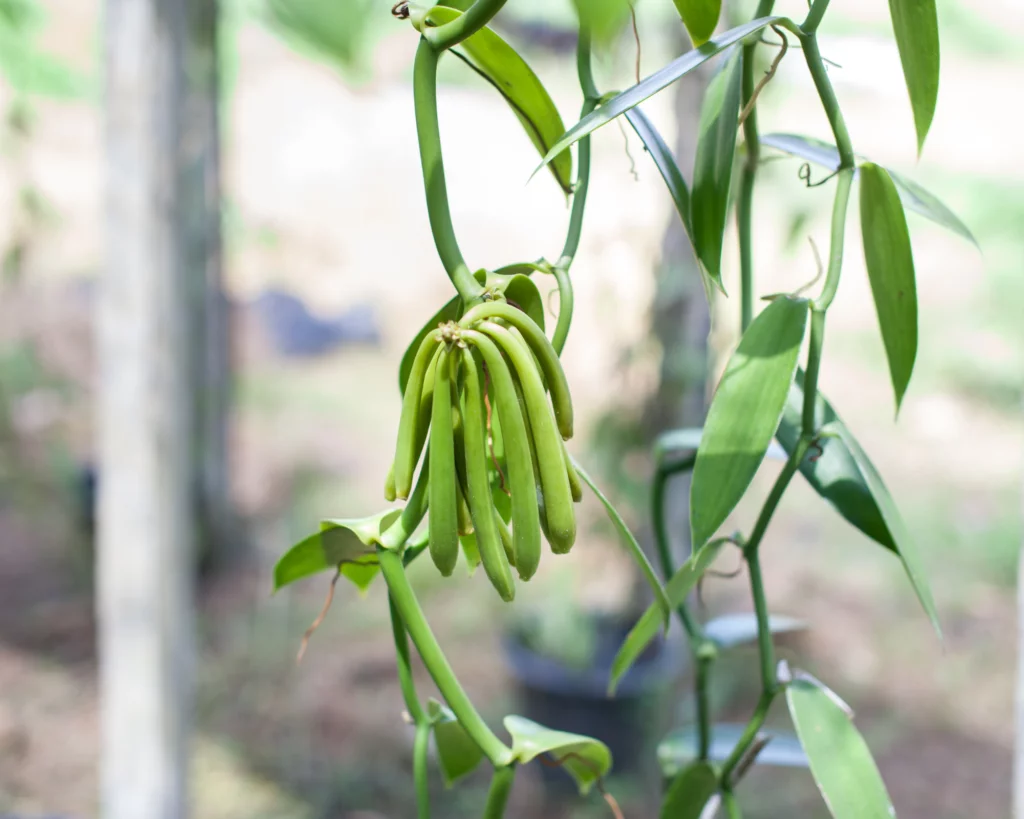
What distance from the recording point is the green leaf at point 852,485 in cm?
31

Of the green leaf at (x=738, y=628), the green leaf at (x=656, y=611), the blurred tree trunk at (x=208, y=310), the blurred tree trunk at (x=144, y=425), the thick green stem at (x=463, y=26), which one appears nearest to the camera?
the thick green stem at (x=463, y=26)

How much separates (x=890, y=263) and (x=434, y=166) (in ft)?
0.55

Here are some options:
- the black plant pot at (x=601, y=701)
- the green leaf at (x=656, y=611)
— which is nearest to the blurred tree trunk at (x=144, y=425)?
the black plant pot at (x=601, y=701)

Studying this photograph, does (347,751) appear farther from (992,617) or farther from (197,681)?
(992,617)

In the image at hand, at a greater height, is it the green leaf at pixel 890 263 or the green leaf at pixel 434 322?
the green leaf at pixel 890 263

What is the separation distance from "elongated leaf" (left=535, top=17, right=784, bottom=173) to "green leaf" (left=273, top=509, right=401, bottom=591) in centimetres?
12

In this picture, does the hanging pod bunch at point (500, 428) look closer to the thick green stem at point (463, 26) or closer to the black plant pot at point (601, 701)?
the thick green stem at point (463, 26)

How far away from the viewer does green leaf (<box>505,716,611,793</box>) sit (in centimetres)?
28

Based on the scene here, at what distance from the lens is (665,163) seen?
0.31 meters

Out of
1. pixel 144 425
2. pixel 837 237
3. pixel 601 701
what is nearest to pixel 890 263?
pixel 837 237

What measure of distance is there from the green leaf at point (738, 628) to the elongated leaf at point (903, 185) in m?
0.20

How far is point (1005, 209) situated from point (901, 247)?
3.12 metres

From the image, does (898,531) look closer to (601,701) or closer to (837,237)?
(837,237)

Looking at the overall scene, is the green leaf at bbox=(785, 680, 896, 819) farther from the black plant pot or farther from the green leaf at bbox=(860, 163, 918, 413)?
the black plant pot
